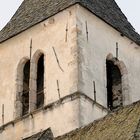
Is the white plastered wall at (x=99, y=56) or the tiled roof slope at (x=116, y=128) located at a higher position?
the white plastered wall at (x=99, y=56)

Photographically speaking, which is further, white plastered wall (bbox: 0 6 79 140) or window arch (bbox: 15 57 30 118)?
window arch (bbox: 15 57 30 118)

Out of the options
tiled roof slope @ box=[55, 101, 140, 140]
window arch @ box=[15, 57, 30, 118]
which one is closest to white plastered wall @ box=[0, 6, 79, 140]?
window arch @ box=[15, 57, 30, 118]

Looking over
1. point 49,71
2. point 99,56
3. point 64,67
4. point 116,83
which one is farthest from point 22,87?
point 116,83

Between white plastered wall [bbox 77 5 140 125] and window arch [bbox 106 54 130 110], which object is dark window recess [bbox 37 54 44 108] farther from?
window arch [bbox 106 54 130 110]

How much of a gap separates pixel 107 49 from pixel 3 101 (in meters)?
4.12

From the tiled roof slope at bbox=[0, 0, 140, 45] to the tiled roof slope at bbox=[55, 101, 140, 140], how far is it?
22.8ft

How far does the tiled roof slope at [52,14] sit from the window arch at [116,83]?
3.97ft

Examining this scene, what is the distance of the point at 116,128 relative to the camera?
81.6 ft

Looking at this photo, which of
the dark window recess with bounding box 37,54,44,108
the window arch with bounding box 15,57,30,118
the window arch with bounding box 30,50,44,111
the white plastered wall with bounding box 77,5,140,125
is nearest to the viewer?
the white plastered wall with bounding box 77,5,140,125

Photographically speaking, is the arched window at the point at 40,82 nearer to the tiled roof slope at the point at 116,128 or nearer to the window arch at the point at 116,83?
the window arch at the point at 116,83

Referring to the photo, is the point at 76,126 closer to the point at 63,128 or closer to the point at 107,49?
the point at 63,128

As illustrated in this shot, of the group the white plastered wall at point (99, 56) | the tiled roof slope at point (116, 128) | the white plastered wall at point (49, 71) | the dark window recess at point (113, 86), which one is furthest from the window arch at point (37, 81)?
the tiled roof slope at point (116, 128)

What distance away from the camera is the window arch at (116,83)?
108 feet

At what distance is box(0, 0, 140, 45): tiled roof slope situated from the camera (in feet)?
108
